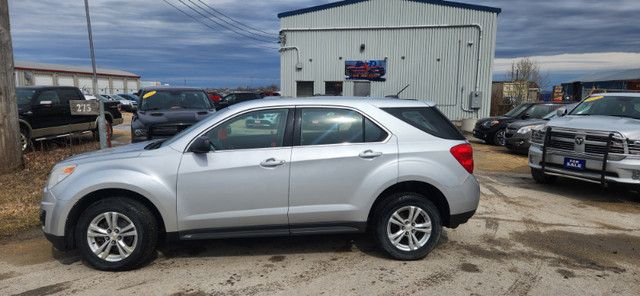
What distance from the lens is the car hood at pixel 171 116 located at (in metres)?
8.95

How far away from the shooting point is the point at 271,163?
13.1 ft

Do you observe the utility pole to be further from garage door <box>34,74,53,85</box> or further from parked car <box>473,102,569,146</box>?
garage door <box>34,74,53,85</box>

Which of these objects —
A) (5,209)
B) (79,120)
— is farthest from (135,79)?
(5,209)

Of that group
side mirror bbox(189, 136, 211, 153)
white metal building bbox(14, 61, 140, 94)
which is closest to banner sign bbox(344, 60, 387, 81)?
side mirror bbox(189, 136, 211, 153)

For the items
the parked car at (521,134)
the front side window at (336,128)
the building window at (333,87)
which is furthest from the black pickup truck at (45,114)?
the building window at (333,87)

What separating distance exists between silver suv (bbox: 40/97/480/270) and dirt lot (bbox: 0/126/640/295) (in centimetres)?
→ 31

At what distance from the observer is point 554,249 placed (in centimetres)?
467

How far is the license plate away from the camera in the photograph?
6.80 m

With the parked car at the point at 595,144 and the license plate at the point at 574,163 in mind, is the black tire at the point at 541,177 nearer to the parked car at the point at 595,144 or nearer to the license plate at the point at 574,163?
the parked car at the point at 595,144

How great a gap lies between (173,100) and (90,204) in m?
6.40

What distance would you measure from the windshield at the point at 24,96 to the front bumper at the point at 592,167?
40.5 feet

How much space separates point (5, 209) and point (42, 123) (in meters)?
6.17

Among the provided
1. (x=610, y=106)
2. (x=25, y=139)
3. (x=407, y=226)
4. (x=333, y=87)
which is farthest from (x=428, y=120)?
(x=333, y=87)

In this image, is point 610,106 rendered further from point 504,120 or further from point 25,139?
point 25,139
